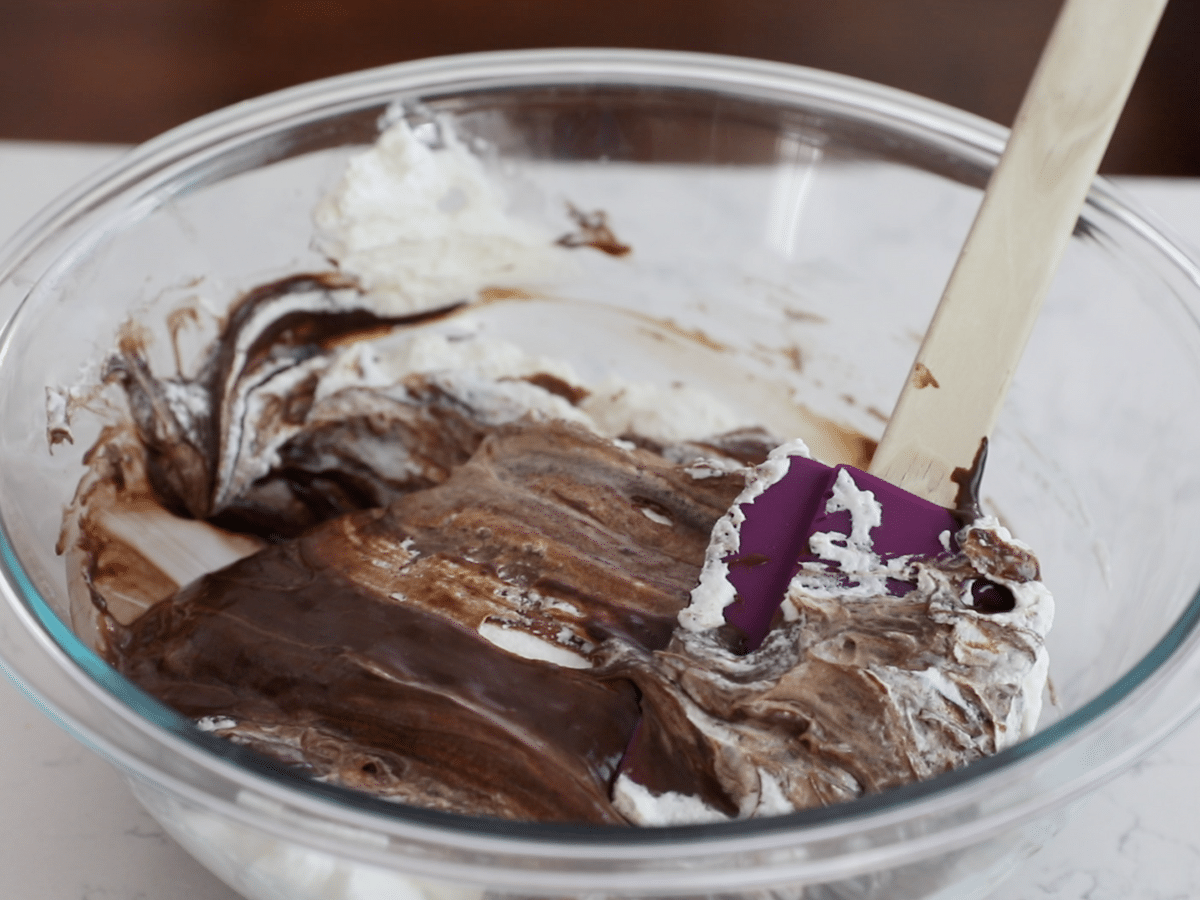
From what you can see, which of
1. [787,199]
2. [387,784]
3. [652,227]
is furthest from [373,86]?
[387,784]

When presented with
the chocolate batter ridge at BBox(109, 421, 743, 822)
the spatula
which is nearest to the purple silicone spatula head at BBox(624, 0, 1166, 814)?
the spatula

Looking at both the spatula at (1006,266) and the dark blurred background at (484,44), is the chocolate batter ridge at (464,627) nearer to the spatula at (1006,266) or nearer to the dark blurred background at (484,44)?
the spatula at (1006,266)

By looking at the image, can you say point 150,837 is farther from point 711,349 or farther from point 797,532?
point 711,349

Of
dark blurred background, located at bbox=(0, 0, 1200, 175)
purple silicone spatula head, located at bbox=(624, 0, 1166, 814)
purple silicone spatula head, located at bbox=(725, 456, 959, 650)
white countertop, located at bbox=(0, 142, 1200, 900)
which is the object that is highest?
dark blurred background, located at bbox=(0, 0, 1200, 175)

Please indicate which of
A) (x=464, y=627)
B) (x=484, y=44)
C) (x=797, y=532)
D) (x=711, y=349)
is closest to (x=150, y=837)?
(x=464, y=627)

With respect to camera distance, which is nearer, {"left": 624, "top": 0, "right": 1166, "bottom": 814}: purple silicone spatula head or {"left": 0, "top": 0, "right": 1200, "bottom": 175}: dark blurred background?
{"left": 624, "top": 0, "right": 1166, "bottom": 814}: purple silicone spatula head

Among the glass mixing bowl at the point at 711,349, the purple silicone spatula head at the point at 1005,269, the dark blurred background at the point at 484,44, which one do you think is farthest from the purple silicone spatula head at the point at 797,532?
the dark blurred background at the point at 484,44

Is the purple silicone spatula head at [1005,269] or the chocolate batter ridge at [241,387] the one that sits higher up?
the purple silicone spatula head at [1005,269]

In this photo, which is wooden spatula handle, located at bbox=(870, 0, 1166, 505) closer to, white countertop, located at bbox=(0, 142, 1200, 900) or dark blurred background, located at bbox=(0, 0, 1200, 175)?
white countertop, located at bbox=(0, 142, 1200, 900)
